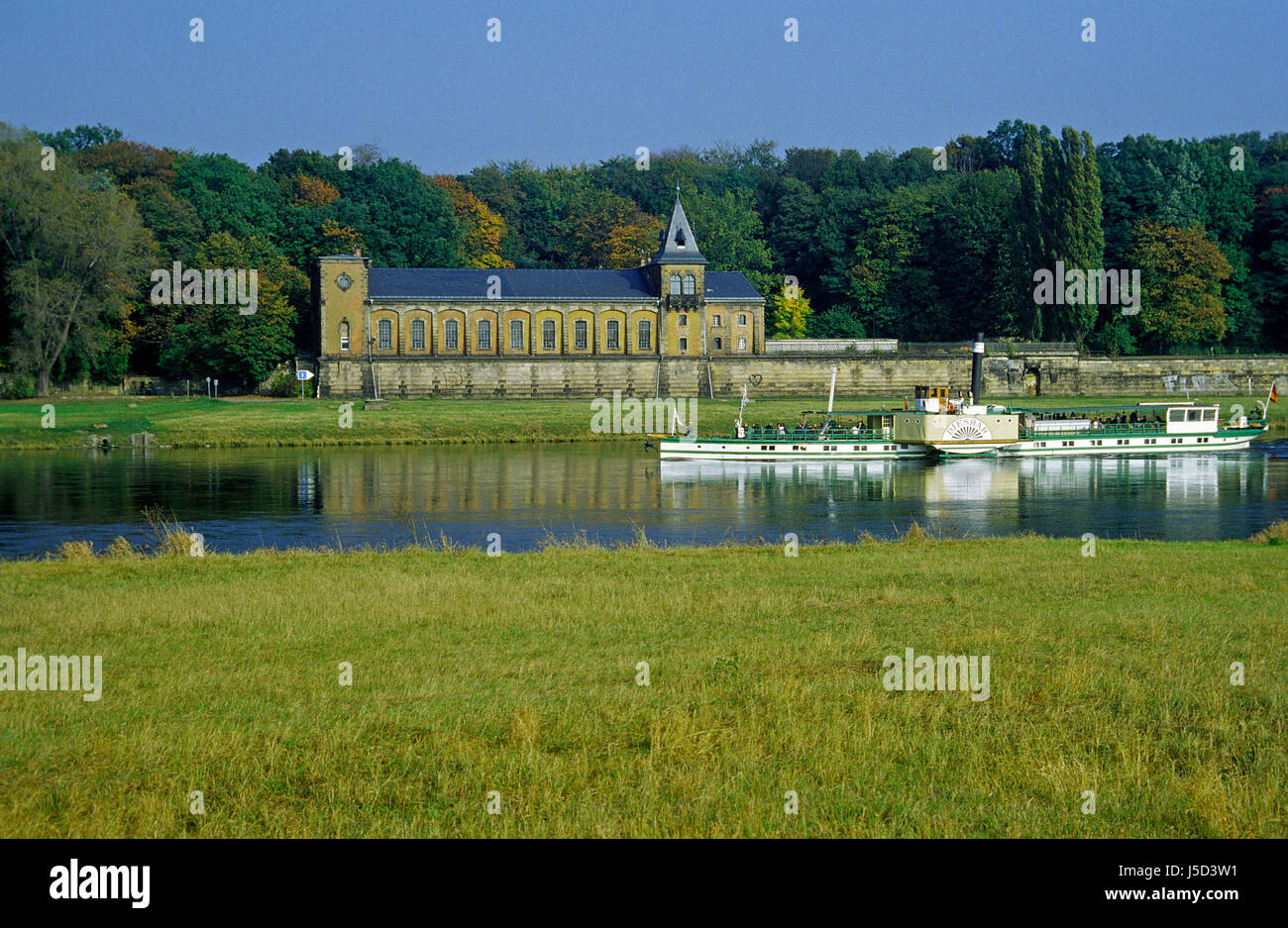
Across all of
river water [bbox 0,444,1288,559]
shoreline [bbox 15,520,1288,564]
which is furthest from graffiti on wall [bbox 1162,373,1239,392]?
shoreline [bbox 15,520,1288,564]

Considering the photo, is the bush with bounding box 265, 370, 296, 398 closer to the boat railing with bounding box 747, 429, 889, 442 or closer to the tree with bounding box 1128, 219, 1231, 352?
the boat railing with bounding box 747, 429, 889, 442

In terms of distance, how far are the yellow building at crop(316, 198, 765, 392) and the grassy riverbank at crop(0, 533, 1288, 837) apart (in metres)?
68.0

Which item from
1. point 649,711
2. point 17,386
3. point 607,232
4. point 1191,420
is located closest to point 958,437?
point 1191,420

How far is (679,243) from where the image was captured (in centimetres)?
9050

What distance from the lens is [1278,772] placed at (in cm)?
937

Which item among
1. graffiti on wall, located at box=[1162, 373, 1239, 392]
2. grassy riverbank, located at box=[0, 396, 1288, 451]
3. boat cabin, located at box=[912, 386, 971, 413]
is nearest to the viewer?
boat cabin, located at box=[912, 386, 971, 413]

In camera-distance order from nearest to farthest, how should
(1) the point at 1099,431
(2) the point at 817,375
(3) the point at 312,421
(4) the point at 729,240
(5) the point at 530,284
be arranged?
(1) the point at 1099,431 < (3) the point at 312,421 < (5) the point at 530,284 < (2) the point at 817,375 < (4) the point at 729,240

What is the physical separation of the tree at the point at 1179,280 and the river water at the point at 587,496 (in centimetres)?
3444

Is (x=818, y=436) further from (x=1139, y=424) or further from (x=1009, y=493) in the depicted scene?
(x=1139, y=424)

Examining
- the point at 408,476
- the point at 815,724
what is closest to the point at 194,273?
the point at 408,476

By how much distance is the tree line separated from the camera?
7544 cm

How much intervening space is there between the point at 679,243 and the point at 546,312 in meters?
11.1
